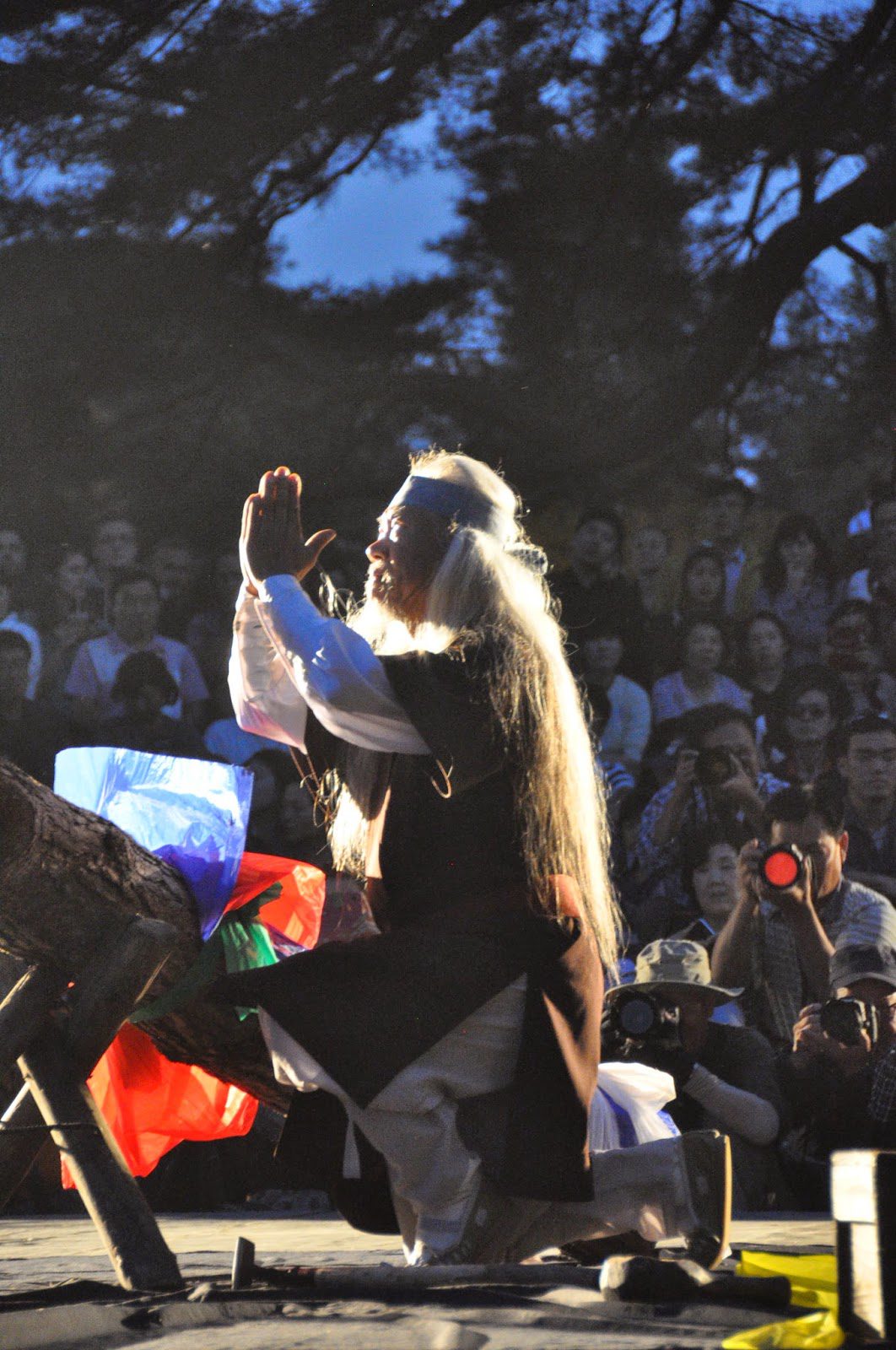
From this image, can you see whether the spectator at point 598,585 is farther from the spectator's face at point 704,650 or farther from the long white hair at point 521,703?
the long white hair at point 521,703

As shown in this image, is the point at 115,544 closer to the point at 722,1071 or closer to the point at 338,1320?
the point at 722,1071

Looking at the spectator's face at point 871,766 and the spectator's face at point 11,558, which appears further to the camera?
the spectator's face at point 11,558

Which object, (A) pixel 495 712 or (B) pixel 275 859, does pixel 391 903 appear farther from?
(B) pixel 275 859

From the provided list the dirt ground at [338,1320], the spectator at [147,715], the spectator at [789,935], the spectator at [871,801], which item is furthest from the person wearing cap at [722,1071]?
the spectator at [147,715]

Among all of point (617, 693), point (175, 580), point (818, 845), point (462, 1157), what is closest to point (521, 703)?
point (462, 1157)

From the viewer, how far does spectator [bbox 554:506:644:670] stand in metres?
6.08

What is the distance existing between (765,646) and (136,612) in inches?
96.8

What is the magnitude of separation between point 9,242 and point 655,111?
2.73m

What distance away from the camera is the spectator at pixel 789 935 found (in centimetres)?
469

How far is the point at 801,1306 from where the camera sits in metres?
1.80

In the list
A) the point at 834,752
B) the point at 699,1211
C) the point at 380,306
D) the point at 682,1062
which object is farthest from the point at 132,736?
the point at 699,1211

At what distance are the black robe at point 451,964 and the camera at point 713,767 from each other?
3.43 m

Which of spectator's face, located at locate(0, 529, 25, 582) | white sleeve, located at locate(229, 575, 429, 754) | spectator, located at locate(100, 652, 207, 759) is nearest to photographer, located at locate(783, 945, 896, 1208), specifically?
white sleeve, located at locate(229, 575, 429, 754)

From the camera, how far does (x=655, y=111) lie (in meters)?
6.36
